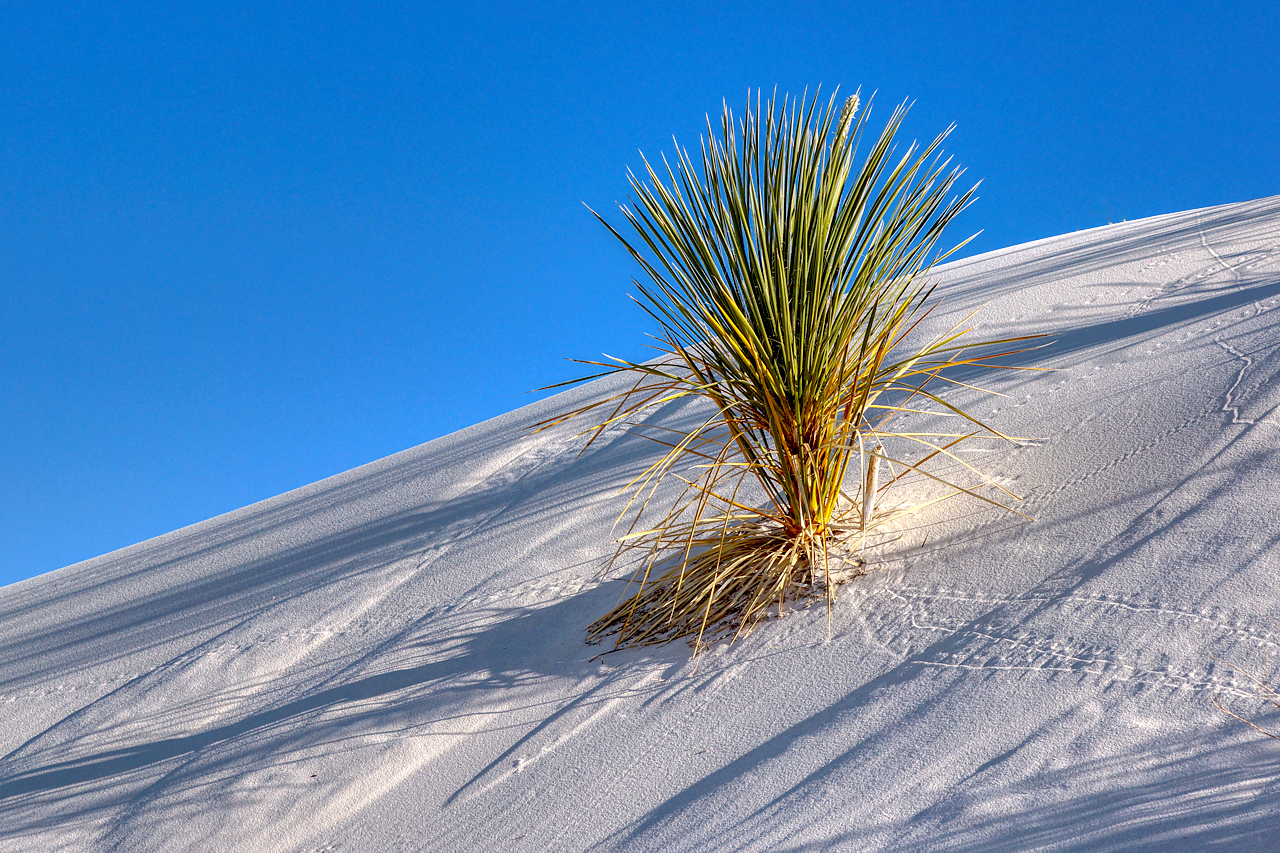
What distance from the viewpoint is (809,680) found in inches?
69.9

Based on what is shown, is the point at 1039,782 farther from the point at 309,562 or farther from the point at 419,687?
the point at 309,562

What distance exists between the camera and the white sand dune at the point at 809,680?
4.47 feet

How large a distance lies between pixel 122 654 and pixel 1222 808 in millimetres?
3569

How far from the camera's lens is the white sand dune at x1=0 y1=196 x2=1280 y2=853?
136 centimetres

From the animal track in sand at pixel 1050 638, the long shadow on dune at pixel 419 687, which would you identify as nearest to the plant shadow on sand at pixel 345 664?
the long shadow on dune at pixel 419 687

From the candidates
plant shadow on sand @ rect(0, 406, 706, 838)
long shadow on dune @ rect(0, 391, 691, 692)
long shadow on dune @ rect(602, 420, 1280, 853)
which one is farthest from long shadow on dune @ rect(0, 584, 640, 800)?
long shadow on dune @ rect(0, 391, 691, 692)

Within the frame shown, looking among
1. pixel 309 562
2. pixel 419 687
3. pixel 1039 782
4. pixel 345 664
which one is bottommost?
pixel 1039 782

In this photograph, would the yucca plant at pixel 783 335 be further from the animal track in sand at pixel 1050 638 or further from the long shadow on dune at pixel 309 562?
the long shadow on dune at pixel 309 562

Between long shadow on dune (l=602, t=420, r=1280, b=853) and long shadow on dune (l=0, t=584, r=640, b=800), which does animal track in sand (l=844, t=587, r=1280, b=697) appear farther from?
long shadow on dune (l=0, t=584, r=640, b=800)

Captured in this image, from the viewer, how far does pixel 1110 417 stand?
2377 mm

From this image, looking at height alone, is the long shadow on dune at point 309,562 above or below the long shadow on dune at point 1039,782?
above

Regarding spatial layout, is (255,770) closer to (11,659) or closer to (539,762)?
(539,762)

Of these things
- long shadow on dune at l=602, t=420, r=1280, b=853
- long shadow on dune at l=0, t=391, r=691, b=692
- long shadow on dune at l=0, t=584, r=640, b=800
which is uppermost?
long shadow on dune at l=0, t=391, r=691, b=692

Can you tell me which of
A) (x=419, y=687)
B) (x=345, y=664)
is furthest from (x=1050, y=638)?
(x=345, y=664)
